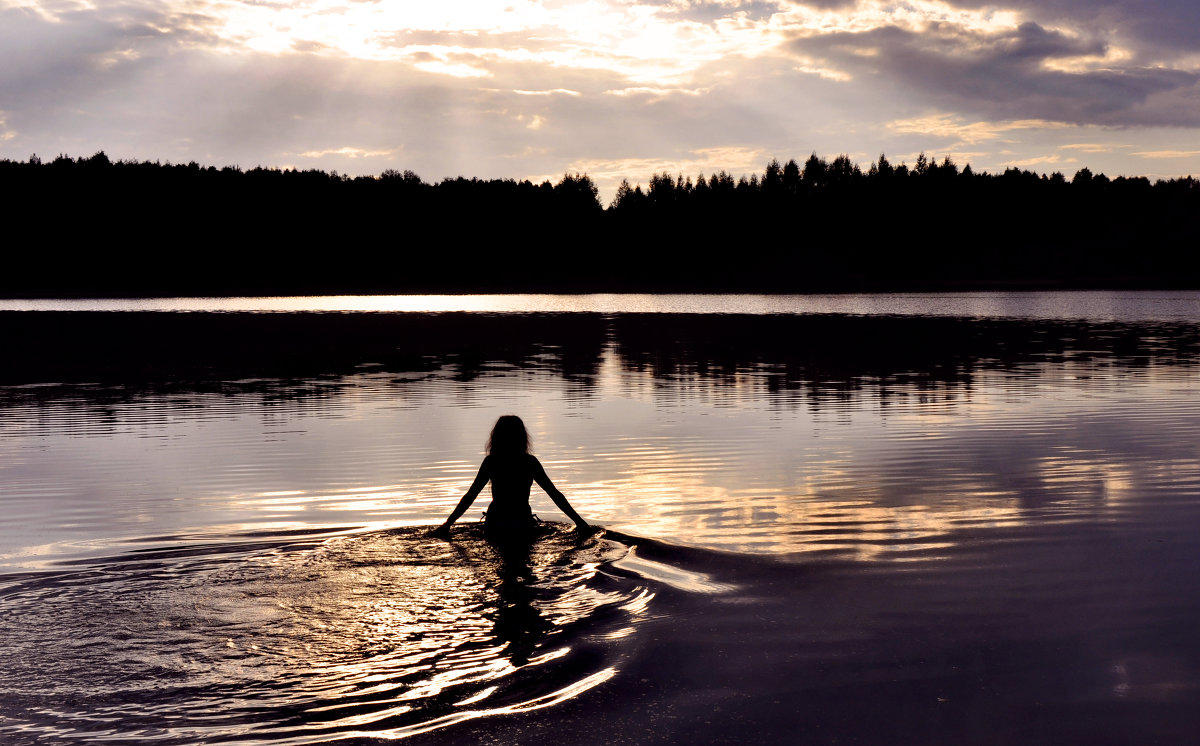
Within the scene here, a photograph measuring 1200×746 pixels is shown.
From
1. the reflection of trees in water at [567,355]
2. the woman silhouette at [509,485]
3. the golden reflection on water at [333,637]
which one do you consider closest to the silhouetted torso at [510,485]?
the woman silhouette at [509,485]

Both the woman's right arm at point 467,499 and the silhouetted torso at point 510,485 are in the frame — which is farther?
the woman's right arm at point 467,499

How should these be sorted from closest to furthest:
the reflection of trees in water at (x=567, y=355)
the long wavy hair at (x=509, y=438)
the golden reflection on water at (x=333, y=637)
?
the golden reflection on water at (x=333, y=637)
the long wavy hair at (x=509, y=438)
the reflection of trees in water at (x=567, y=355)

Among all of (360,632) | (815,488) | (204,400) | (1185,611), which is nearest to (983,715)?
(1185,611)

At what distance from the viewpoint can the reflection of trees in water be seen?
30.4m

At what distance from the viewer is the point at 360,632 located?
28.9ft

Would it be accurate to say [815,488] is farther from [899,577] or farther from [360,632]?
[360,632]

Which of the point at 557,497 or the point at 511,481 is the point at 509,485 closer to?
the point at 511,481

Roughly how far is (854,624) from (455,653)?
344 centimetres

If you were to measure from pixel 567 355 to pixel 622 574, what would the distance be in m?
31.1

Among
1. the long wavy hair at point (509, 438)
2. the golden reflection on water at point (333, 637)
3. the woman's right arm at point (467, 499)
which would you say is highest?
the long wavy hair at point (509, 438)

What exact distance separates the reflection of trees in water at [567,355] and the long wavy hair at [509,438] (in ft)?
47.4

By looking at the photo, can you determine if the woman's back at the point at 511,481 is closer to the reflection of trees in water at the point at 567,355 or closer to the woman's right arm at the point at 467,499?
the woman's right arm at the point at 467,499

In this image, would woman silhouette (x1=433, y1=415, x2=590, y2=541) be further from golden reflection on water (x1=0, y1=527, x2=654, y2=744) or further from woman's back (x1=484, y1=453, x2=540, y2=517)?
golden reflection on water (x1=0, y1=527, x2=654, y2=744)

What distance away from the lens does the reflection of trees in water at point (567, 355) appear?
30438 millimetres
